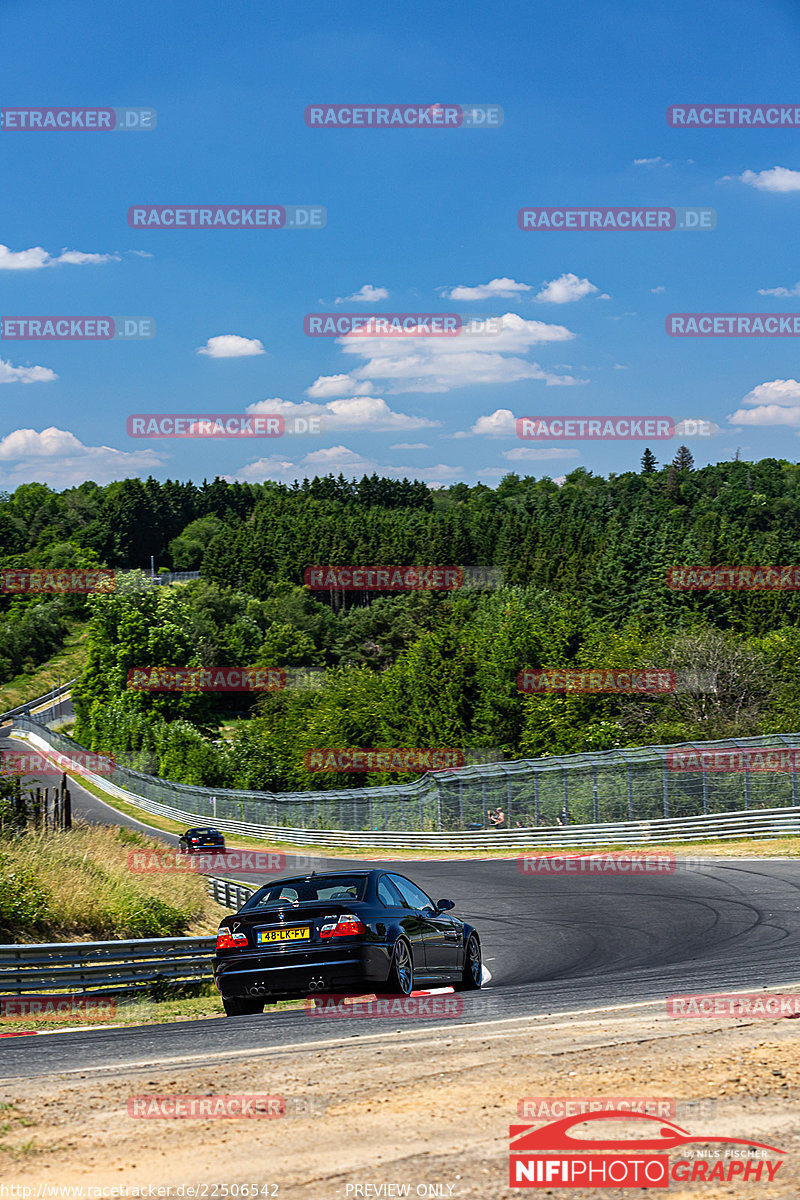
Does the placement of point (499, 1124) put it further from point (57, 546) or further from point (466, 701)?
point (57, 546)

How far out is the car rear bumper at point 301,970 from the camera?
9094mm

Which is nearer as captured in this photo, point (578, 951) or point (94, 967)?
point (94, 967)

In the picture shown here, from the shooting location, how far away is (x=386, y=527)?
18038cm

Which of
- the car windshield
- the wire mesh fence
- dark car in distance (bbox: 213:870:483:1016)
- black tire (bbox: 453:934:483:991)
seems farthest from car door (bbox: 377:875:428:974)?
the wire mesh fence

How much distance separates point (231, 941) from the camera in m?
9.63

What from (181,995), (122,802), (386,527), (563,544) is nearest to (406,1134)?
(181,995)

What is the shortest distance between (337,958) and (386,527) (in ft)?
564

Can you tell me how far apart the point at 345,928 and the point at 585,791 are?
76.3 ft

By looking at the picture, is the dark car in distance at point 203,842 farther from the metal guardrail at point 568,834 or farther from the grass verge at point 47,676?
the grass verge at point 47,676

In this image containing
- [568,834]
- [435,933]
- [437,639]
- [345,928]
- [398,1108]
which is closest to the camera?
[398,1108]

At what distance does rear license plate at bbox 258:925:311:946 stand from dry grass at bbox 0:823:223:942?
18.5 ft

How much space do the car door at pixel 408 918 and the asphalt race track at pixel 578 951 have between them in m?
0.62

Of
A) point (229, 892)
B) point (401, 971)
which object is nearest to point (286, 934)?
point (401, 971)

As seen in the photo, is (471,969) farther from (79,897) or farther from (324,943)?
(79,897)
